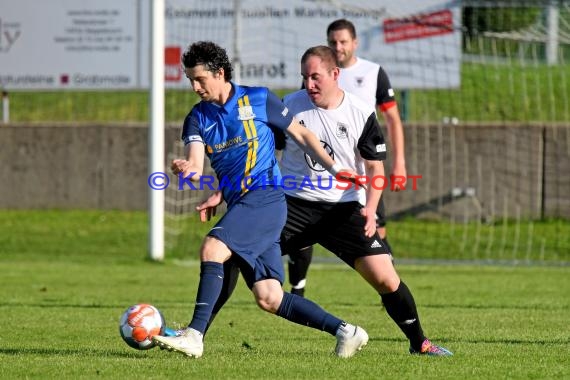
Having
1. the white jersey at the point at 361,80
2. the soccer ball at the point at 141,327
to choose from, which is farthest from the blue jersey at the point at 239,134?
the white jersey at the point at 361,80

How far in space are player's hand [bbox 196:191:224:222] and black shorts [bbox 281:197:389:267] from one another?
67 cm

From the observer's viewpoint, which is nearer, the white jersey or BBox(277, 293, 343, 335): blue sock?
BBox(277, 293, 343, 335): blue sock

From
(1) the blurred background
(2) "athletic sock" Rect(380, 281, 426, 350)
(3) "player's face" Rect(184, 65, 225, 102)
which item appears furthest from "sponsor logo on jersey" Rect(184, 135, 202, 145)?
(1) the blurred background

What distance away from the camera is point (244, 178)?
675 cm

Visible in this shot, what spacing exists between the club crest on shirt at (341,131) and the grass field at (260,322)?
1346 mm

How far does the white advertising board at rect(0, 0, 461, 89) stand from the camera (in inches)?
717

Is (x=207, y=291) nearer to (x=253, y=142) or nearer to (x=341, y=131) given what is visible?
(x=253, y=142)

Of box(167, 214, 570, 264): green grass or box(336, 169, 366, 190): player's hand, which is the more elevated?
box(336, 169, 366, 190): player's hand

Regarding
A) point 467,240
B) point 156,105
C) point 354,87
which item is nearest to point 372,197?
point 354,87

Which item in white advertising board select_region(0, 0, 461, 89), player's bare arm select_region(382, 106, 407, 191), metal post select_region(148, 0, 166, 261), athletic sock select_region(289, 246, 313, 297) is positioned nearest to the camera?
player's bare arm select_region(382, 106, 407, 191)

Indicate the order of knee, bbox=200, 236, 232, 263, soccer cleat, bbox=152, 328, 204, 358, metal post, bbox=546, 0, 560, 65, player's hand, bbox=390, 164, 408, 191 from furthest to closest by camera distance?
metal post, bbox=546, 0, 560, 65, player's hand, bbox=390, 164, 408, 191, knee, bbox=200, 236, 232, 263, soccer cleat, bbox=152, 328, 204, 358

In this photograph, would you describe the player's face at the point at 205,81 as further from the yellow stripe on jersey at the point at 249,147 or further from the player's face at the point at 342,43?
the player's face at the point at 342,43

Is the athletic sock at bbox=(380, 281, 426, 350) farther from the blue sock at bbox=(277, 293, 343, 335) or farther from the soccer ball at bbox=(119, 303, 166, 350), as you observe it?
the soccer ball at bbox=(119, 303, 166, 350)

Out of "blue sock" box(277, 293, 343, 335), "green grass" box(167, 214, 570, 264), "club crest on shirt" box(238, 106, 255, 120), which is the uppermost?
"club crest on shirt" box(238, 106, 255, 120)
